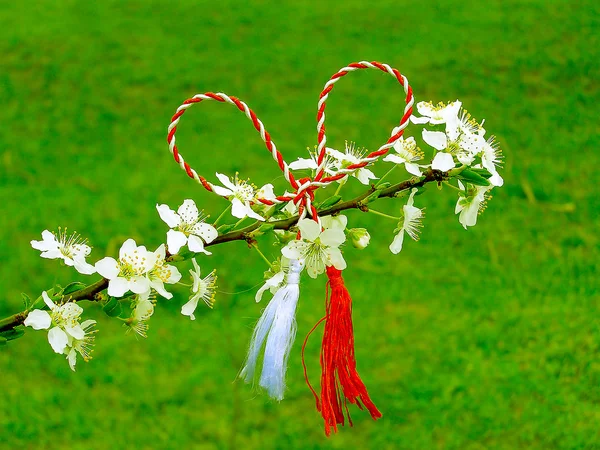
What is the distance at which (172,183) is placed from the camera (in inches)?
119

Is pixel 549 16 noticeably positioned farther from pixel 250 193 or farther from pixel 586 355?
pixel 250 193

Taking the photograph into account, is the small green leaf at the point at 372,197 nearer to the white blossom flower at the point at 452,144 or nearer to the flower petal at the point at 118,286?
the white blossom flower at the point at 452,144

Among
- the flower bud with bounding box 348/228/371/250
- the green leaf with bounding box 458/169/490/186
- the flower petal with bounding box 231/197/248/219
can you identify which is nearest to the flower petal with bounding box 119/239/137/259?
the flower petal with bounding box 231/197/248/219

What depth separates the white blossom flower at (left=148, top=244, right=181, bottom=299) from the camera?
0.71 m

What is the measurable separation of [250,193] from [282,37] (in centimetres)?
342

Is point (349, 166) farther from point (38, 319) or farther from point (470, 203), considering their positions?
point (38, 319)

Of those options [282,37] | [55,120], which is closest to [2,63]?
[55,120]

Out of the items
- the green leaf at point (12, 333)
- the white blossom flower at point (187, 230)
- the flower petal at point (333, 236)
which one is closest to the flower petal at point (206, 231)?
the white blossom flower at point (187, 230)

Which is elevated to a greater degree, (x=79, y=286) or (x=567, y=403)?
(x=79, y=286)

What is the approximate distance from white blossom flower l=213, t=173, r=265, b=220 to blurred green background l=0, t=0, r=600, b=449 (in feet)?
0.99

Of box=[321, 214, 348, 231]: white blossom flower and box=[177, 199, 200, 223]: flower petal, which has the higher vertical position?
box=[177, 199, 200, 223]: flower petal

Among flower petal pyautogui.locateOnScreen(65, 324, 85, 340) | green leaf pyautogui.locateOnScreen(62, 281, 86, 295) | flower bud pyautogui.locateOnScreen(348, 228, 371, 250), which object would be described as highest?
flower bud pyautogui.locateOnScreen(348, 228, 371, 250)

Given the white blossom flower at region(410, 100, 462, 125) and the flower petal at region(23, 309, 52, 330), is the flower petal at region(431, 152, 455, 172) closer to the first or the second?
the white blossom flower at region(410, 100, 462, 125)

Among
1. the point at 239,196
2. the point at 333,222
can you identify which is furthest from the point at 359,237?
the point at 239,196
